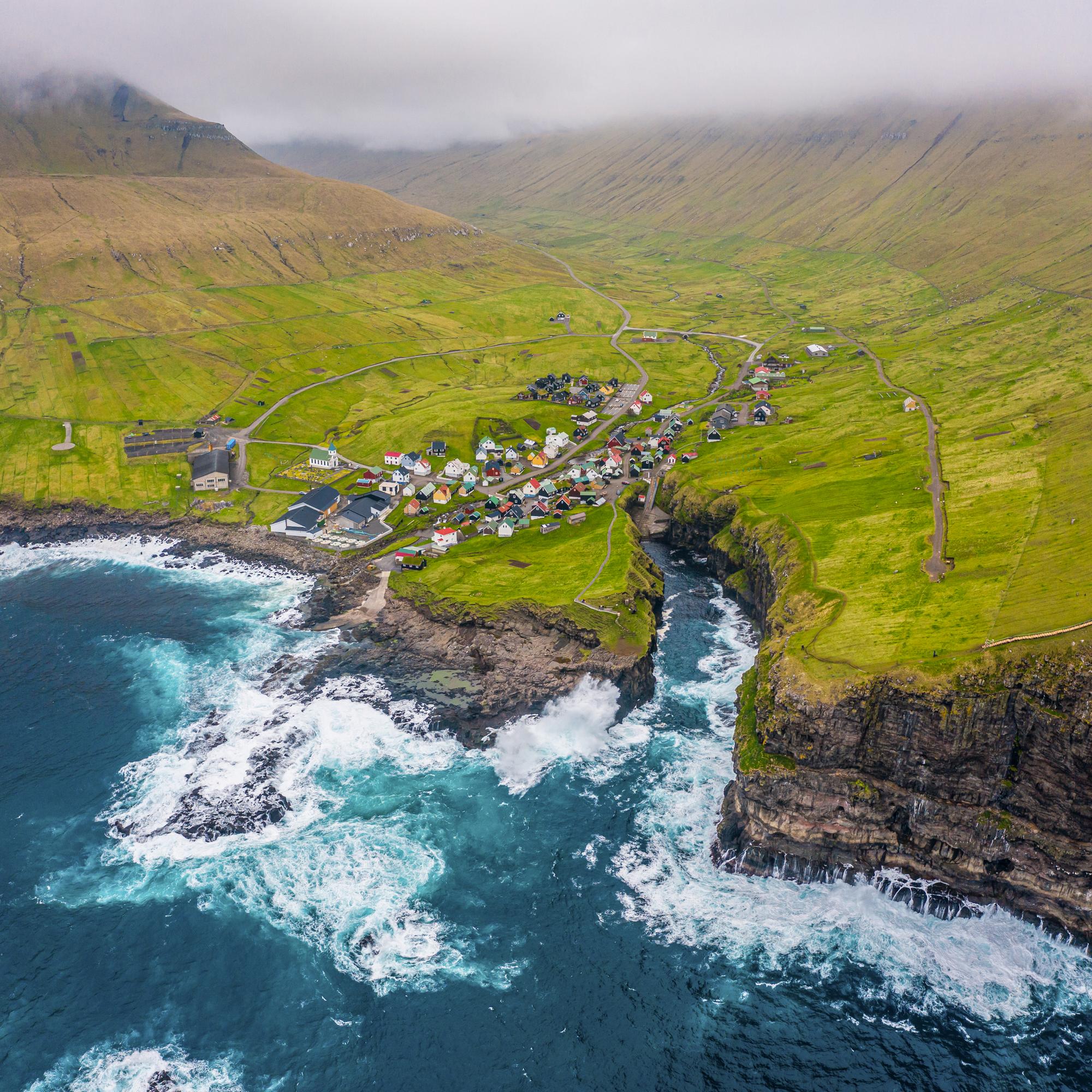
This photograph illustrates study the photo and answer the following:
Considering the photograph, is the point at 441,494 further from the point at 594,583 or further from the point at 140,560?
the point at 140,560

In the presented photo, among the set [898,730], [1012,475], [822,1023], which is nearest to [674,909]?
[822,1023]

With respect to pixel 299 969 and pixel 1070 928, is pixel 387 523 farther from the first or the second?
pixel 1070 928

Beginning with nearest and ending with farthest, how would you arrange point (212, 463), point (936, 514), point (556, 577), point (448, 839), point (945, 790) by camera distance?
1. point (945, 790)
2. point (448, 839)
3. point (936, 514)
4. point (556, 577)
5. point (212, 463)

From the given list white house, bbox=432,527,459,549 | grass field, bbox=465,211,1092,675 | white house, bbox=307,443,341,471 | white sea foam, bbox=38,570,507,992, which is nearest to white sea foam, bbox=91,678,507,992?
white sea foam, bbox=38,570,507,992

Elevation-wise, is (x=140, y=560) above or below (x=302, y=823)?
above

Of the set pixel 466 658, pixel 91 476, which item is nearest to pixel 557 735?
pixel 466 658

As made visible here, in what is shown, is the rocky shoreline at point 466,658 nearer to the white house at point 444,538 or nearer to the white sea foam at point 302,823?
the white sea foam at point 302,823

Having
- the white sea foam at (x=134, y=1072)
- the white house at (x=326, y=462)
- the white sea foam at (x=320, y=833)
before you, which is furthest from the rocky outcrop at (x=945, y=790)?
the white house at (x=326, y=462)
